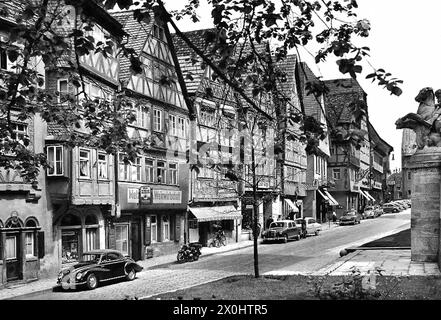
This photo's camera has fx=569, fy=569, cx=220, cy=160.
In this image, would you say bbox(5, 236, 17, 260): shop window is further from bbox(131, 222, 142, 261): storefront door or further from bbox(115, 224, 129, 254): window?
bbox(131, 222, 142, 261): storefront door

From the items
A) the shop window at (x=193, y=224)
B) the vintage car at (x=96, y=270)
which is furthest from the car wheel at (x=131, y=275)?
the shop window at (x=193, y=224)

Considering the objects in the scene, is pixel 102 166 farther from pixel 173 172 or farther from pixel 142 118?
pixel 173 172

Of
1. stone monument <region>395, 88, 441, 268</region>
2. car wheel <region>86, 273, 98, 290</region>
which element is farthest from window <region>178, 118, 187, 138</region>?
stone monument <region>395, 88, 441, 268</region>

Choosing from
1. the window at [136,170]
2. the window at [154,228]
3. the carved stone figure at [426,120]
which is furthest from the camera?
the window at [154,228]

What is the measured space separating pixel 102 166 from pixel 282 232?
638 inches

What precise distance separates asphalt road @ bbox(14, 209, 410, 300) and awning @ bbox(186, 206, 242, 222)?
3140 mm

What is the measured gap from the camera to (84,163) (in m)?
25.9

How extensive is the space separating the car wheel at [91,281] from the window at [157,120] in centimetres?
1333

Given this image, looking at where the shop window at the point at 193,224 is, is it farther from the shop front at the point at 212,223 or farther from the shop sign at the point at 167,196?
the shop sign at the point at 167,196

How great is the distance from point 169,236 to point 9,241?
45.1ft

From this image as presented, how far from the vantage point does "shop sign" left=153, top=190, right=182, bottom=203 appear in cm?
3203

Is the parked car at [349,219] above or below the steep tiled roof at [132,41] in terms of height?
below

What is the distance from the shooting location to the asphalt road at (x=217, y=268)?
1919 centimetres

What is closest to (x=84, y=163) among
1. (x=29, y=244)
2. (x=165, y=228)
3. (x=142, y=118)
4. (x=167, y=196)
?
(x=29, y=244)
